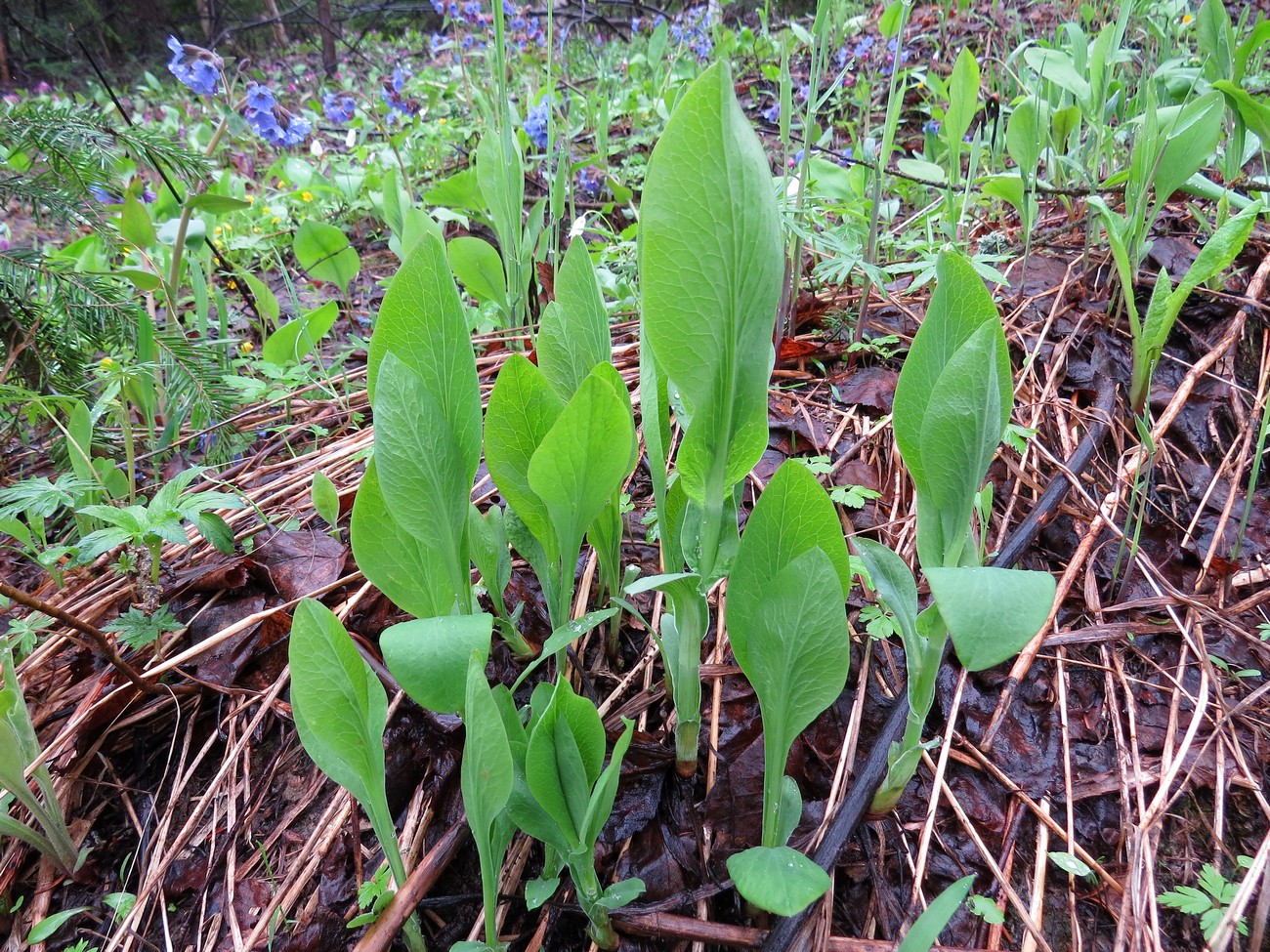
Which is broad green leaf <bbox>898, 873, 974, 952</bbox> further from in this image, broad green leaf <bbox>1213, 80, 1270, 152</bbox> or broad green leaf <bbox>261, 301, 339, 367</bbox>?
broad green leaf <bbox>261, 301, 339, 367</bbox>

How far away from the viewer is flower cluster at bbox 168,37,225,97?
6.95 feet

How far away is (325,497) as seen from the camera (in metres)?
1.16

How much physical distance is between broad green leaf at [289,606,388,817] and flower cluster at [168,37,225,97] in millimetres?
2143

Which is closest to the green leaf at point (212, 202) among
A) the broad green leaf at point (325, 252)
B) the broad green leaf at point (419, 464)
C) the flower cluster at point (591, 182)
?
the broad green leaf at point (325, 252)

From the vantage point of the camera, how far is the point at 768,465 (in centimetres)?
131

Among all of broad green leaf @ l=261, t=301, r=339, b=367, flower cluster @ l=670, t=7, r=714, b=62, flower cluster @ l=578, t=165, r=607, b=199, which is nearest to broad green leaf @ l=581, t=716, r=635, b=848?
broad green leaf @ l=261, t=301, r=339, b=367

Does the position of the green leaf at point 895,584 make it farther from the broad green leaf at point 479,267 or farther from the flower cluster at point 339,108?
the flower cluster at point 339,108

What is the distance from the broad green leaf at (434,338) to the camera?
72 cm

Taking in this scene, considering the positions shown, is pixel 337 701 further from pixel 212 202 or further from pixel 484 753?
pixel 212 202

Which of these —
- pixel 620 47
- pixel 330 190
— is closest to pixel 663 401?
pixel 330 190

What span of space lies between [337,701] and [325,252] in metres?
1.81

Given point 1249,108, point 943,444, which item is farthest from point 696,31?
point 943,444

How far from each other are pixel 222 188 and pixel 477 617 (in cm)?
285

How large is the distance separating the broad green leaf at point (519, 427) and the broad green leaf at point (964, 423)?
0.38 meters
